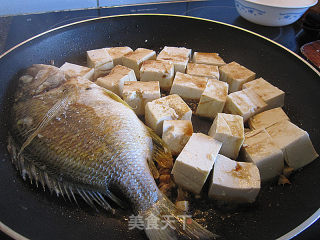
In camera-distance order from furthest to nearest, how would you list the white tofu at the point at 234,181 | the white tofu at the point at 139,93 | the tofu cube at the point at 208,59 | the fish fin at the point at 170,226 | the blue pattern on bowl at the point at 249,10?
1. the blue pattern on bowl at the point at 249,10
2. the tofu cube at the point at 208,59
3. the white tofu at the point at 139,93
4. the white tofu at the point at 234,181
5. the fish fin at the point at 170,226

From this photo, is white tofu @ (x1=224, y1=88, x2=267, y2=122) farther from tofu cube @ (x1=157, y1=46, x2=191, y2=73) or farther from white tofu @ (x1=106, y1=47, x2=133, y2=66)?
white tofu @ (x1=106, y1=47, x2=133, y2=66)

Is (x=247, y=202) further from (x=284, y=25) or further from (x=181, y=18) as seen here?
(x=284, y=25)

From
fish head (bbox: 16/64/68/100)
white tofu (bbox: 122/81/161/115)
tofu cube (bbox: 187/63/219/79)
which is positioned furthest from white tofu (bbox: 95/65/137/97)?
tofu cube (bbox: 187/63/219/79)

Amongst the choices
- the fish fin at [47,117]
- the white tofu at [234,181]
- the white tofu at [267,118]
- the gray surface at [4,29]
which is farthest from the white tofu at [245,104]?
the gray surface at [4,29]

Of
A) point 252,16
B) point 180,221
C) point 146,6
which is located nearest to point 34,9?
point 146,6

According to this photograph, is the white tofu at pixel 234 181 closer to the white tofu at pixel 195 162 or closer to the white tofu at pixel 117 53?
the white tofu at pixel 195 162

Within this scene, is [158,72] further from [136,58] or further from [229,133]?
[229,133]
